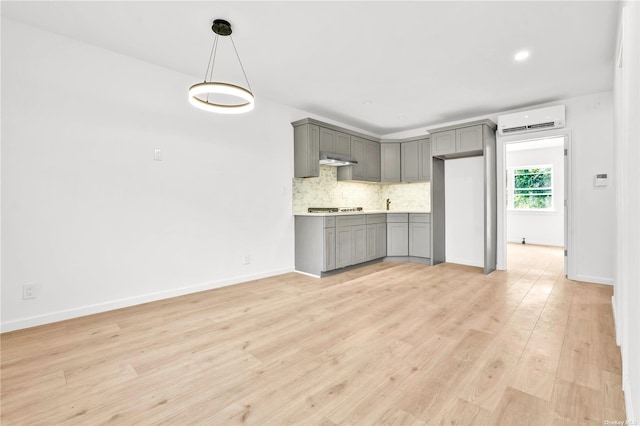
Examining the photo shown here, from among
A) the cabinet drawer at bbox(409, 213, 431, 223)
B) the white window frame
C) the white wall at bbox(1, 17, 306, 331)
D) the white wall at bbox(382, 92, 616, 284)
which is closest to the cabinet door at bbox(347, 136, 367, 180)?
the cabinet drawer at bbox(409, 213, 431, 223)

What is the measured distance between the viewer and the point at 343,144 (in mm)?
5312

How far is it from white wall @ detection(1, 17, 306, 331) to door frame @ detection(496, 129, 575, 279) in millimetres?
4107

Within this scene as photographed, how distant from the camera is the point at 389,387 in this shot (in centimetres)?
178

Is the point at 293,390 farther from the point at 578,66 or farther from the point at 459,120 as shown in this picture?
the point at 459,120

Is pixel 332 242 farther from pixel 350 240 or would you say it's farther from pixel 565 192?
pixel 565 192

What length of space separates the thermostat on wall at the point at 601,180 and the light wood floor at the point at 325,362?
1.73m

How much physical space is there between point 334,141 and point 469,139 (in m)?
2.26

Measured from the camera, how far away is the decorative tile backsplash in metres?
5.12

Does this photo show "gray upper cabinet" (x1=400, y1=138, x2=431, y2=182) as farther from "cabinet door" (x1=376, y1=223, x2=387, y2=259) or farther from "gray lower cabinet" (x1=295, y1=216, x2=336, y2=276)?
"gray lower cabinet" (x1=295, y1=216, x2=336, y2=276)

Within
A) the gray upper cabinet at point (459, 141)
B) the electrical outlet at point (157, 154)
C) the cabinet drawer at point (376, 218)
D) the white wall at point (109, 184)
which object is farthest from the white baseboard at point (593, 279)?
the electrical outlet at point (157, 154)

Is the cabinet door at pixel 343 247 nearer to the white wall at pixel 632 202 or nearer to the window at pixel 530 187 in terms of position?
the white wall at pixel 632 202

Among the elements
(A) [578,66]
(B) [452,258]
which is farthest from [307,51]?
(B) [452,258]

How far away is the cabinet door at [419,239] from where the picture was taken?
553 centimetres

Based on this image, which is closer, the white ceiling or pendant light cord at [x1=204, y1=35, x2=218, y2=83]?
the white ceiling
